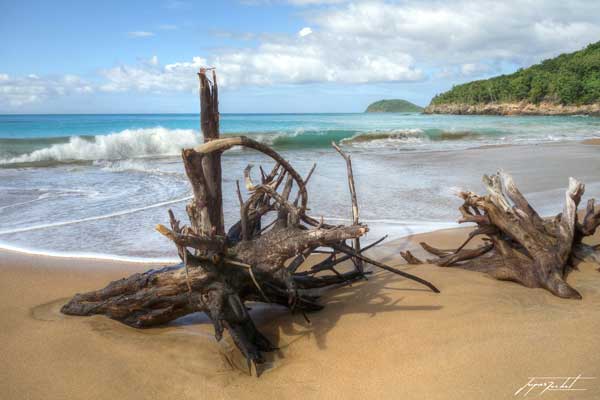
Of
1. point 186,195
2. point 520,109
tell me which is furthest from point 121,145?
point 520,109

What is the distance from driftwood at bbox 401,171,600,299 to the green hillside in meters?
79.6

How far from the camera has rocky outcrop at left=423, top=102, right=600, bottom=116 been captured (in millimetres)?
70312

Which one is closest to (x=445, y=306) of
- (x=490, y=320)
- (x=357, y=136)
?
(x=490, y=320)

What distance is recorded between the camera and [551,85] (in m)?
77.5

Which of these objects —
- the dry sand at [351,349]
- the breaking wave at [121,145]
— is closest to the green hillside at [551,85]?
the breaking wave at [121,145]

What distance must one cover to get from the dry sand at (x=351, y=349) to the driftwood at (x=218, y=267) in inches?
6.5

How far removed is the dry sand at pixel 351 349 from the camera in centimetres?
249

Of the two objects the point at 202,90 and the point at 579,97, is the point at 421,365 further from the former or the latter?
the point at 579,97

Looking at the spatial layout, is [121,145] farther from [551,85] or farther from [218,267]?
[551,85]

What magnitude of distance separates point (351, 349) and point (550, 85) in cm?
8797

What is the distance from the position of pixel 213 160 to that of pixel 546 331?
2.38 metres

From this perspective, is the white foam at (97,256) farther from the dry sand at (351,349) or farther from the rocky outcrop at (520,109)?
the rocky outcrop at (520,109)
